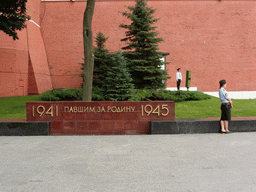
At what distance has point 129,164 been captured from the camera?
451 centimetres

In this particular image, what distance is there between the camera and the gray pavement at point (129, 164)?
11.4ft

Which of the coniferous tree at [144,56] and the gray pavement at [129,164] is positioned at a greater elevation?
the coniferous tree at [144,56]

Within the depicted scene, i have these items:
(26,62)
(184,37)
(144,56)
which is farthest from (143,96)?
(184,37)

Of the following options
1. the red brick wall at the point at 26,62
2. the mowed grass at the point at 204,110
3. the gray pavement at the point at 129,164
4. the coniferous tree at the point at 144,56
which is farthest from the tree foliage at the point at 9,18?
the mowed grass at the point at 204,110

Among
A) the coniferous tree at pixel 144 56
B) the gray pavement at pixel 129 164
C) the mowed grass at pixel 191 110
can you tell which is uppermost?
the coniferous tree at pixel 144 56

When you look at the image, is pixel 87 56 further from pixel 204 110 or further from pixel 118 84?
pixel 204 110

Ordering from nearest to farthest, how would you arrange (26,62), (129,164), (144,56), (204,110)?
1. (129,164)
2. (204,110)
3. (144,56)
4. (26,62)

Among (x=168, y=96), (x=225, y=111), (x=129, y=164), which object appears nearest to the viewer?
(x=129, y=164)

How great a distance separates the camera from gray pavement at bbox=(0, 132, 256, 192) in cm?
347

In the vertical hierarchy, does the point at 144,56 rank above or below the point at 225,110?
above

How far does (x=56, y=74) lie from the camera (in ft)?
74.7

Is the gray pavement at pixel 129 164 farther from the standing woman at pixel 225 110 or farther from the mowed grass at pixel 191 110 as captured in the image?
the mowed grass at pixel 191 110

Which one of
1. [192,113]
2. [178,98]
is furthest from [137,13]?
[192,113]

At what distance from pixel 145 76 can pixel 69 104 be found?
928 centimetres
